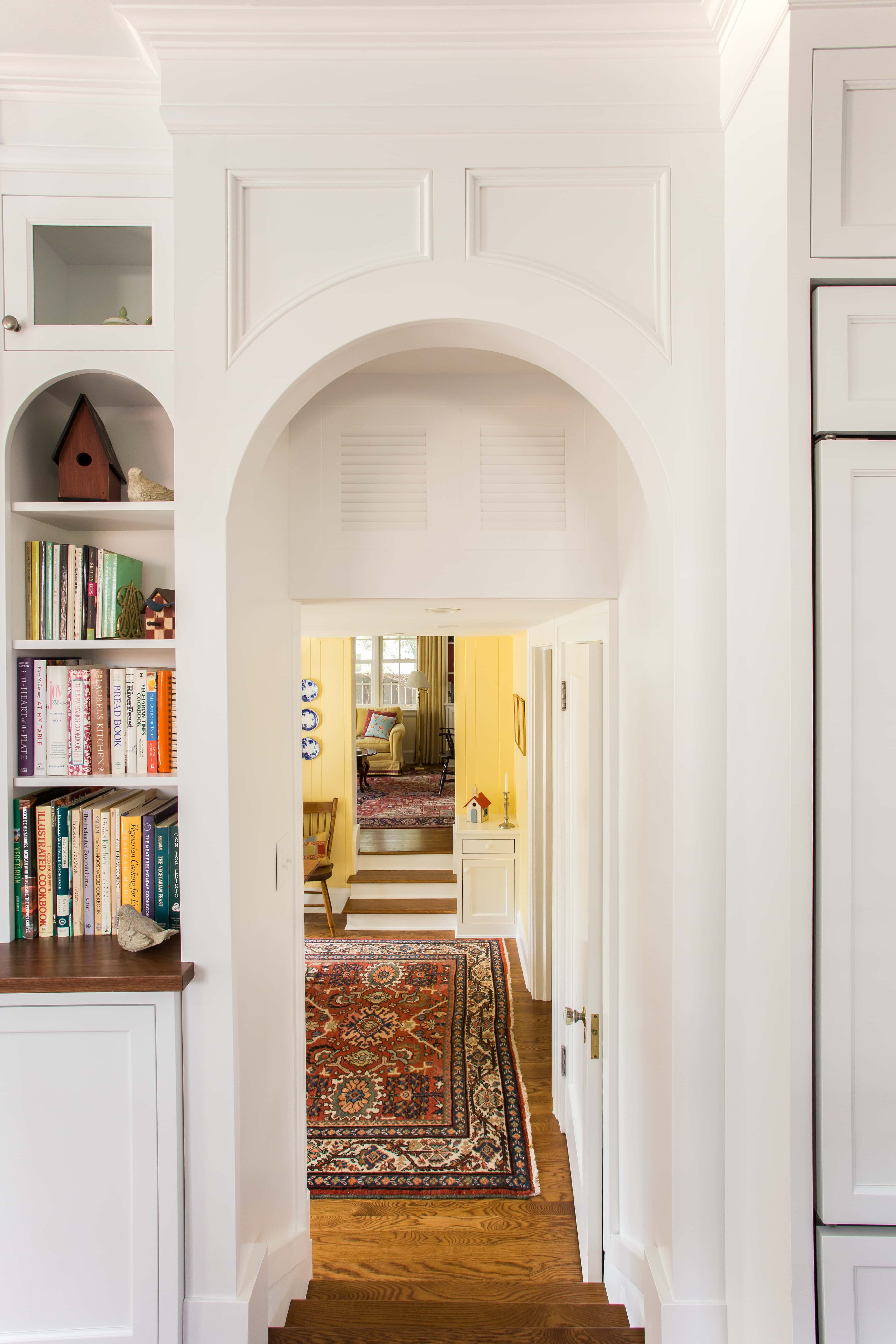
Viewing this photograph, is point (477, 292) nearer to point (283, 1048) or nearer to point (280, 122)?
point (280, 122)

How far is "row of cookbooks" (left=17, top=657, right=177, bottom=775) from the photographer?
1552mm

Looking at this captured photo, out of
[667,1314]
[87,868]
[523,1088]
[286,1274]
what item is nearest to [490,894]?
[523,1088]

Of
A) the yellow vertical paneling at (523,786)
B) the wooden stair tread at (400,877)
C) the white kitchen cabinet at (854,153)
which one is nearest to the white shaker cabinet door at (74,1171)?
the white kitchen cabinet at (854,153)

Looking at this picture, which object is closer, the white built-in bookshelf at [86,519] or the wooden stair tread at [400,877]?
the white built-in bookshelf at [86,519]

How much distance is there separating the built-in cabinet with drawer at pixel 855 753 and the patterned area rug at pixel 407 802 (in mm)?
7022

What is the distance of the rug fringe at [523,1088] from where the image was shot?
273 centimetres

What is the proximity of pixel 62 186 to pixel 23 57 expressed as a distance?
22 cm

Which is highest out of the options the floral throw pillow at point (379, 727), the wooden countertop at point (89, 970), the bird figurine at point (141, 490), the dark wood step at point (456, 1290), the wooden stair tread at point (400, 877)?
the bird figurine at point (141, 490)

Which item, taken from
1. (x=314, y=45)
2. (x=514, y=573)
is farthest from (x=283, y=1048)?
(x=314, y=45)

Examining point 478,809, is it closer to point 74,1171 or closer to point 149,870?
point 149,870

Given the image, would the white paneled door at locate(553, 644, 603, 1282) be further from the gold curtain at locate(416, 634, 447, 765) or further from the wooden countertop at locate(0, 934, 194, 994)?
the gold curtain at locate(416, 634, 447, 765)

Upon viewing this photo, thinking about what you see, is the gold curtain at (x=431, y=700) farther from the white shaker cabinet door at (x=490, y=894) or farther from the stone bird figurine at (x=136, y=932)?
the stone bird figurine at (x=136, y=932)

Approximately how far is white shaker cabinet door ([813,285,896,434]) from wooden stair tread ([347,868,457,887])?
495 centimetres

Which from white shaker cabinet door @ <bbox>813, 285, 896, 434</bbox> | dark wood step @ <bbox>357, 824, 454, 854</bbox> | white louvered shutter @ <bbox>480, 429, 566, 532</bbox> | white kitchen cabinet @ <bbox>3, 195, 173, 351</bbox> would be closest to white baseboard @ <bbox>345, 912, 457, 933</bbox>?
dark wood step @ <bbox>357, 824, 454, 854</bbox>
